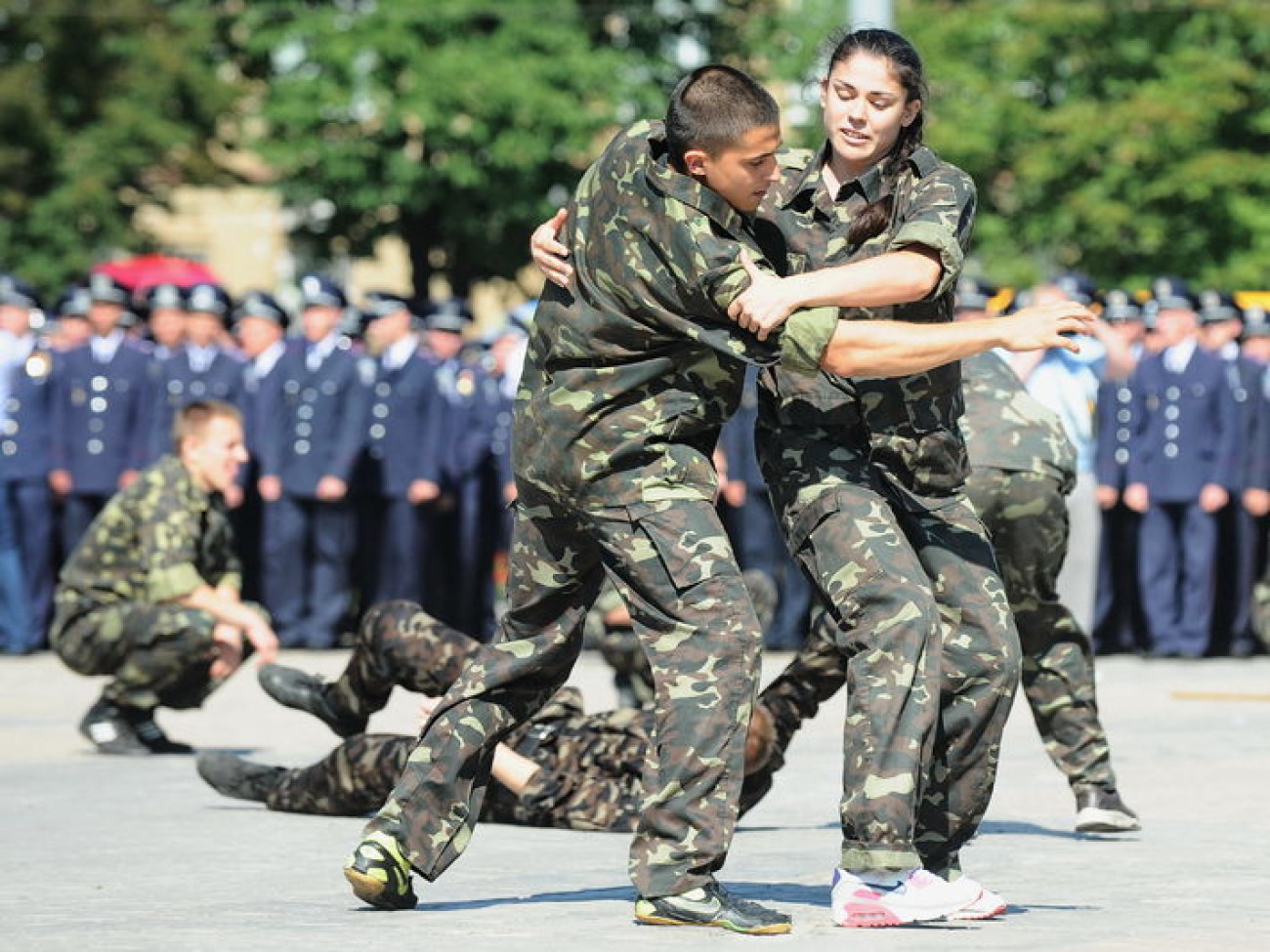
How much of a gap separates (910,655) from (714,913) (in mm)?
734

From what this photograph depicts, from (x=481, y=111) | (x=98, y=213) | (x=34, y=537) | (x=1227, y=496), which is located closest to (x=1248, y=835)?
(x=1227, y=496)

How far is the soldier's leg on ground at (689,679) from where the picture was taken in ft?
21.2

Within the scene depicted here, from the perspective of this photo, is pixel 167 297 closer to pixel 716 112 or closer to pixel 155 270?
pixel 716 112

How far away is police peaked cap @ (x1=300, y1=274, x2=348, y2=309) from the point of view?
690 inches

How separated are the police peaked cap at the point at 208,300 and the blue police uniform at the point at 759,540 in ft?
11.2

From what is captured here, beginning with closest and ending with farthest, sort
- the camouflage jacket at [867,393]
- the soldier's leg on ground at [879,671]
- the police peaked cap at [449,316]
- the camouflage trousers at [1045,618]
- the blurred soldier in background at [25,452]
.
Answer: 1. the soldier's leg on ground at [879,671]
2. the camouflage jacket at [867,393]
3. the camouflage trousers at [1045,618]
4. the blurred soldier in background at [25,452]
5. the police peaked cap at [449,316]

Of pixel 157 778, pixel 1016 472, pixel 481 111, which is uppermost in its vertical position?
pixel 481 111

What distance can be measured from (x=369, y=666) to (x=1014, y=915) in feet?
8.16

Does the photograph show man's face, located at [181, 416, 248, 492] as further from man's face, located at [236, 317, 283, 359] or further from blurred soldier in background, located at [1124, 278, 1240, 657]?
blurred soldier in background, located at [1124, 278, 1240, 657]

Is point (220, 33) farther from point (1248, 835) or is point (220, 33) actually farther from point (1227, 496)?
point (1248, 835)

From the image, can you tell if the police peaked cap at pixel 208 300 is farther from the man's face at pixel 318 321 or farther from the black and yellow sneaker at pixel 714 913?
the black and yellow sneaker at pixel 714 913

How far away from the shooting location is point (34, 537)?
56.7ft

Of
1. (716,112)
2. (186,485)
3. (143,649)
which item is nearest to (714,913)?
(716,112)

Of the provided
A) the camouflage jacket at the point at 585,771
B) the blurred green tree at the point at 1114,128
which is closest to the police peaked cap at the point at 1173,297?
the camouflage jacket at the point at 585,771
